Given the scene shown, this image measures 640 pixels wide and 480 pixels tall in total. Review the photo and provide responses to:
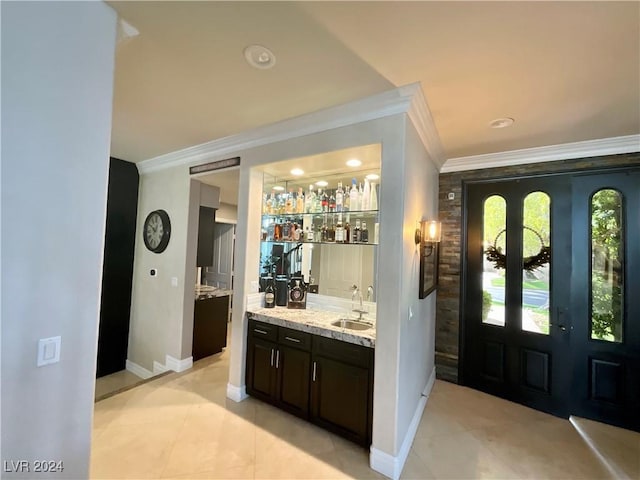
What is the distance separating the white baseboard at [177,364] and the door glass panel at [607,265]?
436 cm

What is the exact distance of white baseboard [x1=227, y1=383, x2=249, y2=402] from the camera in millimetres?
2791

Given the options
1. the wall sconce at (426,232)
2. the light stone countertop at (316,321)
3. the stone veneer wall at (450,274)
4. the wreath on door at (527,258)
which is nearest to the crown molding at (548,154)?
the stone veneer wall at (450,274)

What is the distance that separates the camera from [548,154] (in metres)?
2.86

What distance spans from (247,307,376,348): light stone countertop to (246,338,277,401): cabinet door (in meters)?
0.25

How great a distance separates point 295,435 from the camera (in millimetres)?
2312

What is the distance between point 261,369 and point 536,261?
9.86 ft

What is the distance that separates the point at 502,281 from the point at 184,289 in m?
3.68

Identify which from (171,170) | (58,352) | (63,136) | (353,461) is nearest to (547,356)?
(353,461)

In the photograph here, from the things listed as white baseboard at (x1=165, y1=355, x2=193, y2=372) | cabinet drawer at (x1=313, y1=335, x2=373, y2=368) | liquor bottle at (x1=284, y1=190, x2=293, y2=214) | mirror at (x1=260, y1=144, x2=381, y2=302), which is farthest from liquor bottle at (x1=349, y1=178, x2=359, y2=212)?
white baseboard at (x1=165, y1=355, x2=193, y2=372)

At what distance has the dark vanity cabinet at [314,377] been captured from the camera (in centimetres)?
213

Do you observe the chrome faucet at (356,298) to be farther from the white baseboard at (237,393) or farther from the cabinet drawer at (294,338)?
the white baseboard at (237,393)

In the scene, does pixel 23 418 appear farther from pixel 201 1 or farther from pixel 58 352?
pixel 201 1

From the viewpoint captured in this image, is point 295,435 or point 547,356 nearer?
point 295,435

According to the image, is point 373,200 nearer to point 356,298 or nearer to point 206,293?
point 356,298
